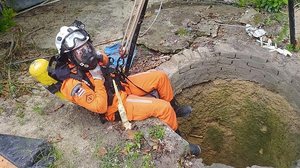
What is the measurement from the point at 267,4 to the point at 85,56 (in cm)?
344

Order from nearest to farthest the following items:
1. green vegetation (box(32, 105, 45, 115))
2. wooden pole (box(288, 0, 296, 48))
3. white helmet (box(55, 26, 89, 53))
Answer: white helmet (box(55, 26, 89, 53)) → green vegetation (box(32, 105, 45, 115)) → wooden pole (box(288, 0, 296, 48))

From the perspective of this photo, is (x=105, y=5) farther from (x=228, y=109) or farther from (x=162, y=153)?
(x=162, y=153)

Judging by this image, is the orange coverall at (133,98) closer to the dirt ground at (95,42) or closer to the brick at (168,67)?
the dirt ground at (95,42)

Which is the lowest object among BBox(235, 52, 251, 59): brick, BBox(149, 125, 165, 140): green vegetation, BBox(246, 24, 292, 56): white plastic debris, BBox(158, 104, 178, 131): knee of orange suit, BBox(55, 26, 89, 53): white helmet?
BBox(149, 125, 165, 140): green vegetation

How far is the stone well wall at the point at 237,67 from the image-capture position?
617 cm

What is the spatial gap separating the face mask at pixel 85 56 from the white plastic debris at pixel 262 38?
2.73 metres

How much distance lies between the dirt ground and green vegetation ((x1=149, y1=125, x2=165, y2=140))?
0.35 meters

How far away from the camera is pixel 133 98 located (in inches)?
210

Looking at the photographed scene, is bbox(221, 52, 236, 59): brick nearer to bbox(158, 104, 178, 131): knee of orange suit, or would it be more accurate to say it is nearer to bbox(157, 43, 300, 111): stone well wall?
bbox(157, 43, 300, 111): stone well wall

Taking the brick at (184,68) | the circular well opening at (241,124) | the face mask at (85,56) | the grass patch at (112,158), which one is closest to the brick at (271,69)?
the circular well opening at (241,124)

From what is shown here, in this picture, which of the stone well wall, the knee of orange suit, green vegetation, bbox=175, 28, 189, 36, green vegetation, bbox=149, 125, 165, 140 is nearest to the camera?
green vegetation, bbox=149, 125, 165, 140

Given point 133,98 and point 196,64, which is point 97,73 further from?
point 196,64

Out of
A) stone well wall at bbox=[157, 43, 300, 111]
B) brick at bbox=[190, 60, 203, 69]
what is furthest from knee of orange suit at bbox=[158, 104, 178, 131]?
brick at bbox=[190, 60, 203, 69]

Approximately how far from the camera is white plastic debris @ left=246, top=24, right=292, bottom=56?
6273mm
